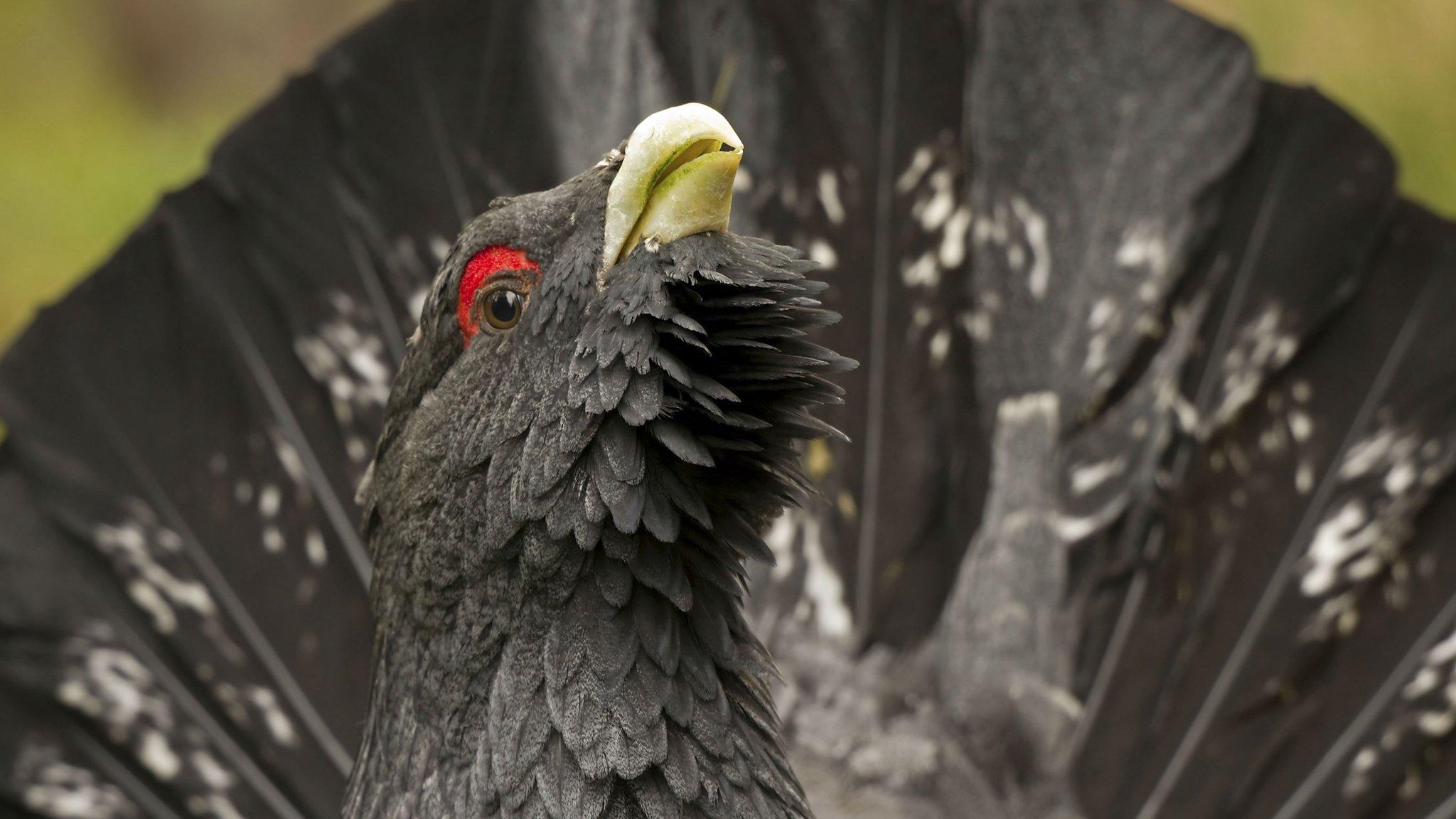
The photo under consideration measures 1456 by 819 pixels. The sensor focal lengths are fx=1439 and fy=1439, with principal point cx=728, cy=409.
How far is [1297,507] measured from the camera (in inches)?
48.4

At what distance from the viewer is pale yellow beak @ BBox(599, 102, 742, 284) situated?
71 centimetres

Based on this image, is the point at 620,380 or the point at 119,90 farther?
the point at 119,90

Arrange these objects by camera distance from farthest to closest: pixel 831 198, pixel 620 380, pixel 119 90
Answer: pixel 119 90 → pixel 831 198 → pixel 620 380

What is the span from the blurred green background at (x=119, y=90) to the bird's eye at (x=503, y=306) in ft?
3.41

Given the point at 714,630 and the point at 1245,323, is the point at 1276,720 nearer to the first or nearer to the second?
the point at 1245,323

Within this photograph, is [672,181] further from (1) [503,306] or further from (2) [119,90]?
(2) [119,90]

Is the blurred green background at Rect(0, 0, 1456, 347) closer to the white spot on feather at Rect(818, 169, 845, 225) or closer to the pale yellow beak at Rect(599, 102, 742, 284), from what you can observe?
the white spot on feather at Rect(818, 169, 845, 225)

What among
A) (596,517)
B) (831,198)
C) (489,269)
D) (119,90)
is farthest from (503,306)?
(119,90)

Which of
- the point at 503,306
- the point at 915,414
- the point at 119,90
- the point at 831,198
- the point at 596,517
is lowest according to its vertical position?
the point at 596,517

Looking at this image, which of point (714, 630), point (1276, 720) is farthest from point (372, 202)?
point (1276, 720)

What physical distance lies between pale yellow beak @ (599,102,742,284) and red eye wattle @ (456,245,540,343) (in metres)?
0.05

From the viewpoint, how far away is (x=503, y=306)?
A: 0.77 meters

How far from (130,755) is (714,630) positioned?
680 mm

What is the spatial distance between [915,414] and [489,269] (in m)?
0.61
